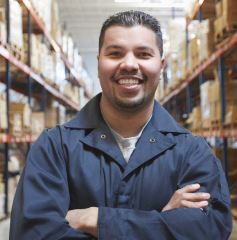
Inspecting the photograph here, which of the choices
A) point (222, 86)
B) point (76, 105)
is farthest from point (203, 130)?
point (76, 105)

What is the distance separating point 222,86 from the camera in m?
5.09

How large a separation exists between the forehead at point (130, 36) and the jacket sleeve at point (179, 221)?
0.65 m

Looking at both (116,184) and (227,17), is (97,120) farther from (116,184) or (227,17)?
(227,17)

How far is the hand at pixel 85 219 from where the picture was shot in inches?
72.6

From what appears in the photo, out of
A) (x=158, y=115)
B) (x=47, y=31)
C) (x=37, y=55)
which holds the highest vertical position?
(x=47, y=31)

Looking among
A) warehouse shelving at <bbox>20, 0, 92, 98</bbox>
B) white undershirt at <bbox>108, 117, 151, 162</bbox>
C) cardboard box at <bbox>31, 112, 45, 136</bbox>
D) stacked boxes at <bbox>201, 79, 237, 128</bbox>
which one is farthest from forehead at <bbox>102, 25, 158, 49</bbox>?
cardboard box at <bbox>31, 112, 45, 136</bbox>

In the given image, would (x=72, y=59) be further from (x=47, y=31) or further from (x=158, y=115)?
(x=158, y=115)

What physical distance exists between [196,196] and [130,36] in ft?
2.75

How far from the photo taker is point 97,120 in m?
2.17

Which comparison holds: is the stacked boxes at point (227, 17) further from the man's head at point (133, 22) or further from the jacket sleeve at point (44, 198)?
the jacket sleeve at point (44, 198)

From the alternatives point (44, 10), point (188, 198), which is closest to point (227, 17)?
point (188, 198)

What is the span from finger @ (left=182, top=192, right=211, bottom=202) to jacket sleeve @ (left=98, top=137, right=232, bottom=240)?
0.05 meters

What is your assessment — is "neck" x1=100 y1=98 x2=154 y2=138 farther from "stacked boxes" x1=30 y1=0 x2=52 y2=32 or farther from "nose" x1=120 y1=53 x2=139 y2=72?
"stacked boxes" x1=30 y1=0 x2=52 y2=32

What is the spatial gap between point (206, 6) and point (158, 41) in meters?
4.88
